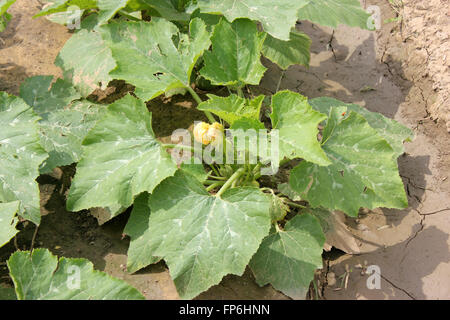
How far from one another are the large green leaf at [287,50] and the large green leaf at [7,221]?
2.25 m

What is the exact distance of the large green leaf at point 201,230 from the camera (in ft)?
8.47

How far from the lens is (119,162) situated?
9.42 ft

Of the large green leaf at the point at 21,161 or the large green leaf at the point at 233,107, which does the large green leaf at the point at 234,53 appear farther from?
the large green leaf at the point at 21,161

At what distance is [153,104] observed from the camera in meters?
3.87

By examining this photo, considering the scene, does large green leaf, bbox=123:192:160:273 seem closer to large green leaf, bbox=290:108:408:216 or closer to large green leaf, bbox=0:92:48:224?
large green leaf, bbox=0:92:48:224

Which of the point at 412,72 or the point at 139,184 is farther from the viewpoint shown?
the point at 412,72

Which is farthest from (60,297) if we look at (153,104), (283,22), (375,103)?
(375,103)

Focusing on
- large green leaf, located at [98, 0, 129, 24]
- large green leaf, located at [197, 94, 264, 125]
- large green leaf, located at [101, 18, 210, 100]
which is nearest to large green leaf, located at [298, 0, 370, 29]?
large green leaf, located at [101, 18, 210, 100]

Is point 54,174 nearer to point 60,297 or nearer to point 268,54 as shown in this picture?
point 60,297
